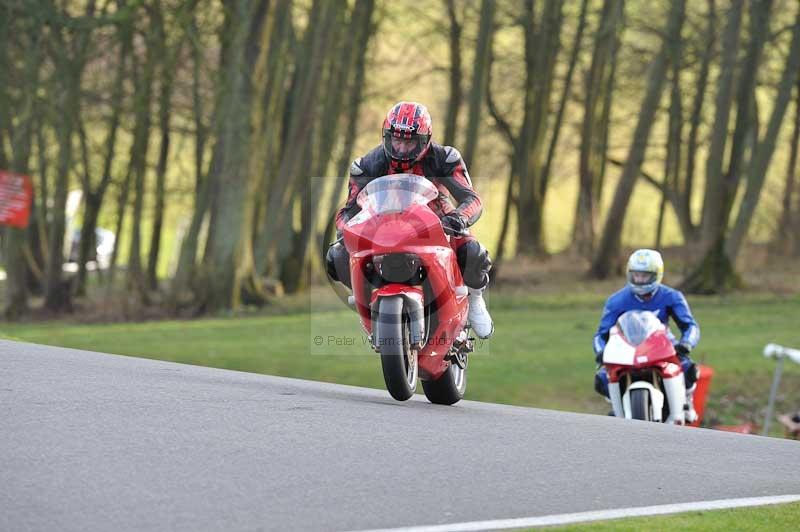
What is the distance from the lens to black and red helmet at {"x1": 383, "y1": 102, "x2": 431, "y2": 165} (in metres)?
11.1

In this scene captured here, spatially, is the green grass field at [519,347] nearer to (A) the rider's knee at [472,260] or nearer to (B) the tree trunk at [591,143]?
(A) the rider's knee at [472,260]

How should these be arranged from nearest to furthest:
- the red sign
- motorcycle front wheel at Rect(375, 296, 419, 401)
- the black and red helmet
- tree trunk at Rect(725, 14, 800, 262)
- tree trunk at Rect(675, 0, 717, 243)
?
motorcycle front wheel at Rect(375, 296, 419, 401)
the black and red helmet
the red sign
tree trunk at Rect(725, 14, 800, 262)
tree trunk at Rect(675, 0, 717, 243)

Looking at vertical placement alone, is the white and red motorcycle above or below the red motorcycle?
below

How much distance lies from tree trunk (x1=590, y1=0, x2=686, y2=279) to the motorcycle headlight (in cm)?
2586

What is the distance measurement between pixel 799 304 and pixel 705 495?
27129 mm

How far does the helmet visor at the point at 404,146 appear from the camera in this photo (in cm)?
1120

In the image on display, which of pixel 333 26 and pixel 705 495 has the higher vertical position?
pixel 333 26

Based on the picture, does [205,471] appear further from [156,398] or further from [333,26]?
[333,26]

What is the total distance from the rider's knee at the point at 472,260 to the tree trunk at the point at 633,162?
977 inches

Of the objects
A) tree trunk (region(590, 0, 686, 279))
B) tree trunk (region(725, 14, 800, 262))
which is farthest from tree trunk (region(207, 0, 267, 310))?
tree trunk (region(725, 14, 800, 262))

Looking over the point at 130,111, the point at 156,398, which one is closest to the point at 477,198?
the point at 156,398

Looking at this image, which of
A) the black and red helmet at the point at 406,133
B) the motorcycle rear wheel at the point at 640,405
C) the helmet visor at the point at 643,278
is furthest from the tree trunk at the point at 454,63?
the black and red helmet at the point at 406,133

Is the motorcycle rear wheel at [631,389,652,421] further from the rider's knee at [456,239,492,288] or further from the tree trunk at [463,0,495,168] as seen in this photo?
the tree trunk at [463,0,495,168]

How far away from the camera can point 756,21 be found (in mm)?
33406
